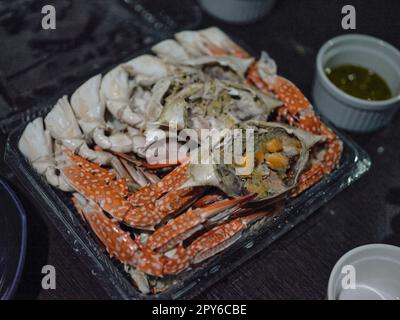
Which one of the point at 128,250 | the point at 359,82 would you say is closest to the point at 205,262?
the point at 128,250

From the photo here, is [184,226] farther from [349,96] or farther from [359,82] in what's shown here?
[359,82]

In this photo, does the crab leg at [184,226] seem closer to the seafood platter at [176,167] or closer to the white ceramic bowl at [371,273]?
the seafood platter at [176,167]

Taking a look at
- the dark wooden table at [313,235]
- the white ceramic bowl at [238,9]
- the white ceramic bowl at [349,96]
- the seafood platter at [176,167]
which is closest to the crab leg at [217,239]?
the seafood platter at [176,167]

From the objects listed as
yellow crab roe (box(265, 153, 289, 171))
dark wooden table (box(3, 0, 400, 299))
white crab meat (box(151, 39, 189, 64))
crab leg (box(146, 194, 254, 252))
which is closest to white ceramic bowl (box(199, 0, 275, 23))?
dark wooden table (box(3, 0, 400, 299))

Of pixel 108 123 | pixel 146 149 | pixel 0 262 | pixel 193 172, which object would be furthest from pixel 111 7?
pixel 0 262

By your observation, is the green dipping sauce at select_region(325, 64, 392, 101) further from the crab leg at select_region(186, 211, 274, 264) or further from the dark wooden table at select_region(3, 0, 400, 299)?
the crab leg at select_region(186, 211, 274, 264)
